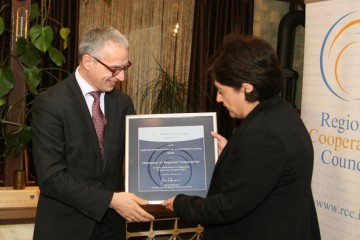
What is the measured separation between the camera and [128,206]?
85.6 inches

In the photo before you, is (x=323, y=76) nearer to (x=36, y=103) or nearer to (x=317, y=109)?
(x=317, y=109)

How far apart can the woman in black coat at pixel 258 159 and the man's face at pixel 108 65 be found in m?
0.51

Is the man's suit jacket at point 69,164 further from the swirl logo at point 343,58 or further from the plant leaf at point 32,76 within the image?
the swirl logo at point 343,58

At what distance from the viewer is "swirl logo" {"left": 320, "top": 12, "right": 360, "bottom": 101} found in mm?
2934

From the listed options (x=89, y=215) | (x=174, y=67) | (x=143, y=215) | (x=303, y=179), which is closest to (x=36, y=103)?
(x=89, y=215)

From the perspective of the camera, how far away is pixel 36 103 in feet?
7.09

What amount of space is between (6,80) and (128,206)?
172 cm

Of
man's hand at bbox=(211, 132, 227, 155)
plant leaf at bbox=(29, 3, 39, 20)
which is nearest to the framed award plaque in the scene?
man's hand at bbox=(211, 132, 227, 155)

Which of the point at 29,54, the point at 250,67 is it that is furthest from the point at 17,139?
the point at 250,67

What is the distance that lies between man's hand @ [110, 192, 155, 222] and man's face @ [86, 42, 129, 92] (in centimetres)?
53

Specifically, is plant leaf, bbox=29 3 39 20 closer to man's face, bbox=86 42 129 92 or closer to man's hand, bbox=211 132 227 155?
man's face, bbox=86 42 129 92

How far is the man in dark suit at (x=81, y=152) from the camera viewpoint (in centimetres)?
208

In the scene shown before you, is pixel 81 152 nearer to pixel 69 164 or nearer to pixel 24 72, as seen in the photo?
pixel 69 164

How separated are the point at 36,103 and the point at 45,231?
1.98ft
